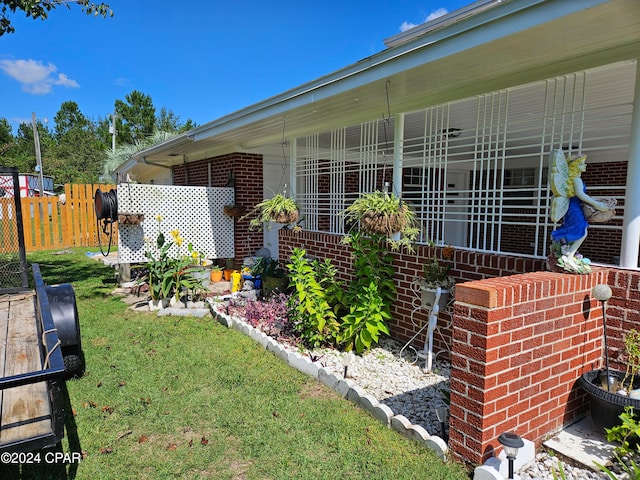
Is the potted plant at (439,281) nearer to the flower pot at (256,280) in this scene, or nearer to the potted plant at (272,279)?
the potted plant at (272,279)

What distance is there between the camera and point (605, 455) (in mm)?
2484

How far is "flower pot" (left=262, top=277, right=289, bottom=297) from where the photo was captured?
6.26m

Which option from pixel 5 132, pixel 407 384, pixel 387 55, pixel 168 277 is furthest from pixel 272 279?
pixel 5 132

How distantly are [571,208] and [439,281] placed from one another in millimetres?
1424

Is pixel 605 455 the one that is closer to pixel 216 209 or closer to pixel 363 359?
pixel 363 359

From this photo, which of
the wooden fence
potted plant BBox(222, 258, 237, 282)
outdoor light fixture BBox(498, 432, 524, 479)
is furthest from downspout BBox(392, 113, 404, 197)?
the wooden fence

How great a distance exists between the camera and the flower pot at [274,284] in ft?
20.5

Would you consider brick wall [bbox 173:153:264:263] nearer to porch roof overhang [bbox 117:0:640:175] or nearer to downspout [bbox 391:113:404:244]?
porch roof overhang [bbox 117:0:640:175]

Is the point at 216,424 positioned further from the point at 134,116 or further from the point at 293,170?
the point at 134,116

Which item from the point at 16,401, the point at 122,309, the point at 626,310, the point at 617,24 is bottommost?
the point at 122,309

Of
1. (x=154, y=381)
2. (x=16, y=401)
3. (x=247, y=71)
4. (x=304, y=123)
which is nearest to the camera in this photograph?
(x=16, y=401)

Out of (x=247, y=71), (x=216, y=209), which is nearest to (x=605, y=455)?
(x=216, y=209)

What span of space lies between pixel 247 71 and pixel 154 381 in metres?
26.2

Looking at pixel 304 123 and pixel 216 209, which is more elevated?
pixel 304 123
